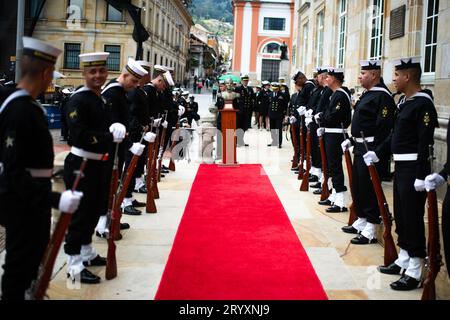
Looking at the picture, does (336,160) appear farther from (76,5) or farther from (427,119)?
(76,5)

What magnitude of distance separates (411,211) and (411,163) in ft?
1.47

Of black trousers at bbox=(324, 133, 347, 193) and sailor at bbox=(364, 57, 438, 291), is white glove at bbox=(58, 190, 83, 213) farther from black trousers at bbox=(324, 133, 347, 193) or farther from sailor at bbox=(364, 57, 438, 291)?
black trousers at bbox=(324, 133, 347, 193)

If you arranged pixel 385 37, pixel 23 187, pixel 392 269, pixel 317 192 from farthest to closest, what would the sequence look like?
pixel 385 37, pixel 317 192, pixel 392 269, pixel 23 187

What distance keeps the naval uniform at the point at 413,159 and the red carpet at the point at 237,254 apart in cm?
98

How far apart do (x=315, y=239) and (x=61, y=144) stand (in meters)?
11.2

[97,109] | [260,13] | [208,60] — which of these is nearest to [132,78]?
[97,109]

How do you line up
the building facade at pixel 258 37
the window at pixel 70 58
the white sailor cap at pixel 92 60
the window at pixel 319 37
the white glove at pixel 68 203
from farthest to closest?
the building facade at pixel 258 37 → the window at pixel 70 58 → the window at pixel 319 37 → the white sailor cap at pixel 92 60 → the white glove at pixel 68 203

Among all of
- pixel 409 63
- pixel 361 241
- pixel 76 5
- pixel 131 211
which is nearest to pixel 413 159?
pixel 409 63

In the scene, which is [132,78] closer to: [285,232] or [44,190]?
[285,232]

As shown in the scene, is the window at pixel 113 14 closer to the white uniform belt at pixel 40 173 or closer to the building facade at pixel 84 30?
the building facade at pixel 84 30

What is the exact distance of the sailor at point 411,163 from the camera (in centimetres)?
447

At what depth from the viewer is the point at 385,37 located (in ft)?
37.0

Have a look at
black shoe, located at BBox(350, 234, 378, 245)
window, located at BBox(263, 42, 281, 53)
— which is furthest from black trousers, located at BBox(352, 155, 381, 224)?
window, located at BBox(263, 42, 281, 53)

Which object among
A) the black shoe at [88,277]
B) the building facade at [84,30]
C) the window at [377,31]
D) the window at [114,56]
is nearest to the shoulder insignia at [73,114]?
the black shoe at [88,277]
